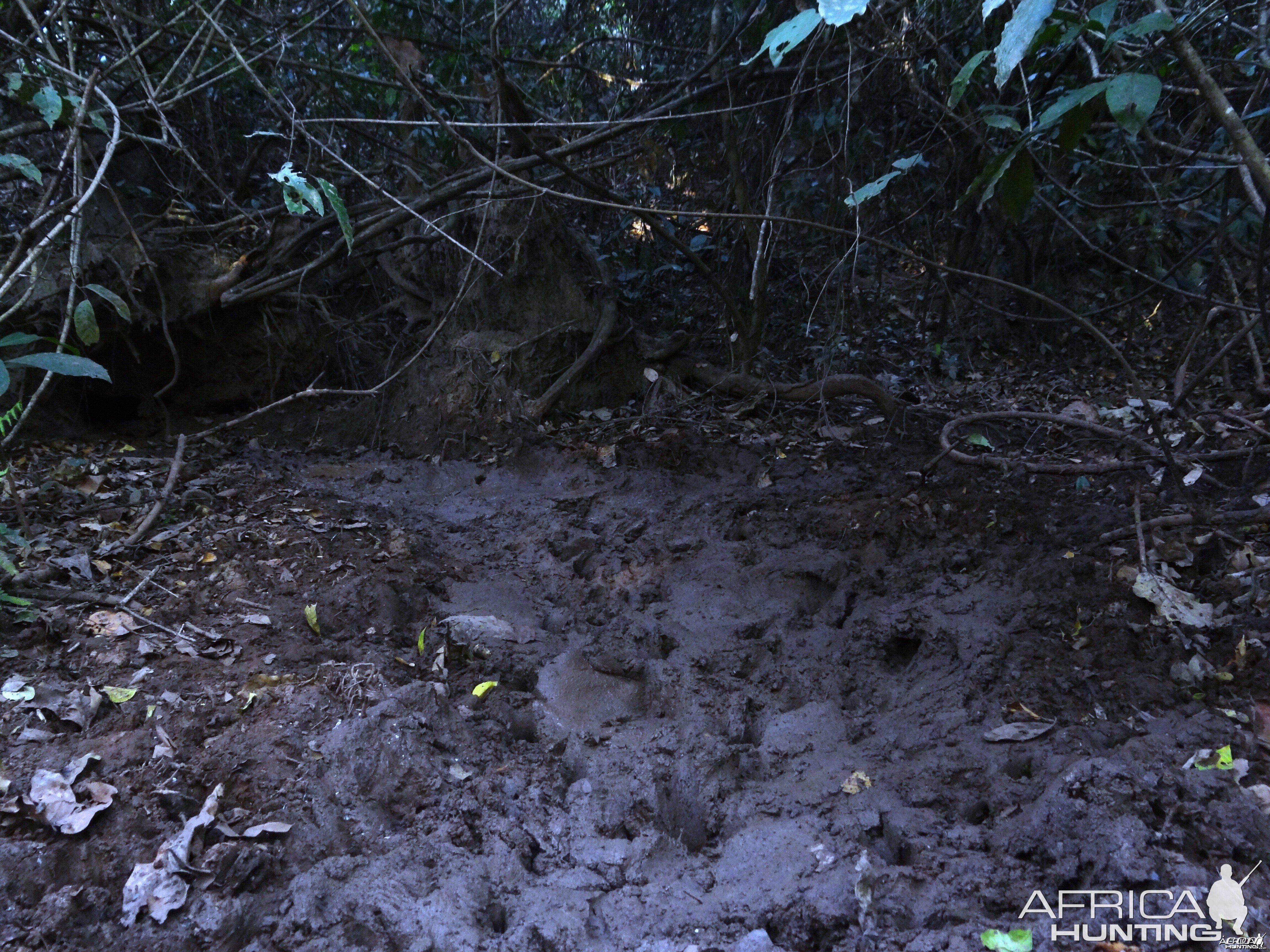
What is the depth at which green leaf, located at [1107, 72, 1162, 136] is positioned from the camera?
158 centimetres

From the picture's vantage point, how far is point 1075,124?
1.83 meters

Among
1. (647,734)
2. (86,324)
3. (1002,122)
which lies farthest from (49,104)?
(1002,122)

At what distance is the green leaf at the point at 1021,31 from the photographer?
1.45 metres

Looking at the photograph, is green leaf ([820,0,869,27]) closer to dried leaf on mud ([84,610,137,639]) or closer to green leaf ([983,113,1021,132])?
green leaf ([983,113,1021,132])

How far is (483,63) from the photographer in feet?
14.1

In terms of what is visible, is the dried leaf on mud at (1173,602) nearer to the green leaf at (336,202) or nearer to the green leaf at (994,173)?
the green leaf at (994,173)

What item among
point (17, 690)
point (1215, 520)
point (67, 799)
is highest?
point (1215, 520)

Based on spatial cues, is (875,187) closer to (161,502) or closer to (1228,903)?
(1228,903)

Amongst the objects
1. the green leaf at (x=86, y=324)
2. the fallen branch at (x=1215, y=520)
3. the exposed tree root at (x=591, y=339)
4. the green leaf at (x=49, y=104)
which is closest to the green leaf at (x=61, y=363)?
the green leaf at (x=86, y=324)

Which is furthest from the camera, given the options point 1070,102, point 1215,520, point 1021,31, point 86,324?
point 86,324

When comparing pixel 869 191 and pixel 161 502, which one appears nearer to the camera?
pixel 869 191

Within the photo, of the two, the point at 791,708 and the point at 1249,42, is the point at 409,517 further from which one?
the point at 1249,42

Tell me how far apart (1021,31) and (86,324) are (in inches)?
106
